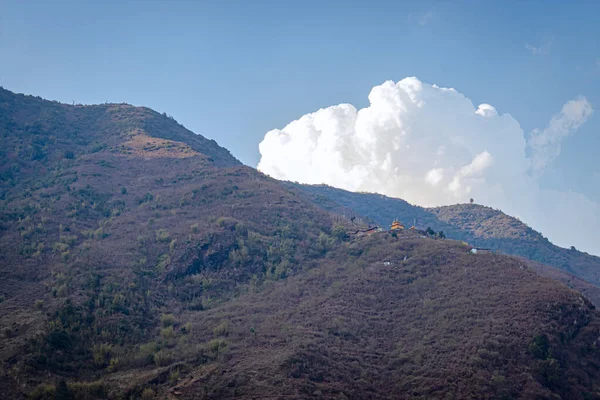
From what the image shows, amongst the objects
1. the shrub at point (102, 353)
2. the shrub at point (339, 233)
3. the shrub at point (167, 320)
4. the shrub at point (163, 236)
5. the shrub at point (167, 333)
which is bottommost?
the shrub at point (102, 353)

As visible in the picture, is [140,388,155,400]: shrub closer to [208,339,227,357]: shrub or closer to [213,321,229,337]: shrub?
[208,339,227,357]: shrub

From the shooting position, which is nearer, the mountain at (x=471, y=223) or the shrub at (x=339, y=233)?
the shrub at (x=339, y=233)

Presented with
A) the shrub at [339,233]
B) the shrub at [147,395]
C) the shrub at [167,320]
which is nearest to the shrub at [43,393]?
the shrub at [147,395]

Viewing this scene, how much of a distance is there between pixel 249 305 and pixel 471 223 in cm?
8596

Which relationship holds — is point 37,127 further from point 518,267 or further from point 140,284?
point 518,267

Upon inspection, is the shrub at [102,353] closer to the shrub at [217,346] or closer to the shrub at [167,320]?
the shrub at [167,320]

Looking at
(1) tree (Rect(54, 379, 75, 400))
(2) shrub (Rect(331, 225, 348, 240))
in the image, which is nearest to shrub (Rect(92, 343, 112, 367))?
(1) tree (Rect(54, 379, 75, 400))

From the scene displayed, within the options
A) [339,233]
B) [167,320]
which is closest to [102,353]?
[167,320]

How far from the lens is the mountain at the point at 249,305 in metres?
36.2

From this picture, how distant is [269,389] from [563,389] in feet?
62.2

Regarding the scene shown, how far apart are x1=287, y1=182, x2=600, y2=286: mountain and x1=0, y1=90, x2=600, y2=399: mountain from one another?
125ft

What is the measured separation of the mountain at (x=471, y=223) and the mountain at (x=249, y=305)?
3819 centimetres

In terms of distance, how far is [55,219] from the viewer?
2490 inches

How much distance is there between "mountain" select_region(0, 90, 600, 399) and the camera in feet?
119
